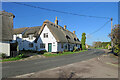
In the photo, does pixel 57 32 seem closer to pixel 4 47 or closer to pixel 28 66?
pixel 4 47

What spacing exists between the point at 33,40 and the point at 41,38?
355 cm

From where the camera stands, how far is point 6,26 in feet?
52.7

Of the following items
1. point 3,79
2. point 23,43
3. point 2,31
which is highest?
point 2,31

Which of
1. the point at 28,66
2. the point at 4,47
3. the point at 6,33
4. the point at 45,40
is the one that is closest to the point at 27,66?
the point at 28,66

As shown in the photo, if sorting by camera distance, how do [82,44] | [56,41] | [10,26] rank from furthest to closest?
[82,44], [56,41], [10,26]

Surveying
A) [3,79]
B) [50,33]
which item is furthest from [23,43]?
[3,79]

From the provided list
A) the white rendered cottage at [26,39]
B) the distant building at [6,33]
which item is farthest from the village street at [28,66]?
the white rendered cottage at [26,39]

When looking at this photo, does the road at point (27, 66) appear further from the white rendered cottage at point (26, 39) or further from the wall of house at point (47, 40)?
the white rendered cottage at point (26, 39)

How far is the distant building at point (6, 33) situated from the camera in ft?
43.6

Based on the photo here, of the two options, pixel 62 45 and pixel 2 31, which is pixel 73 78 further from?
pixel 62 45

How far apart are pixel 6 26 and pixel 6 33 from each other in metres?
2.28

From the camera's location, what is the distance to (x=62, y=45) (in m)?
24.8

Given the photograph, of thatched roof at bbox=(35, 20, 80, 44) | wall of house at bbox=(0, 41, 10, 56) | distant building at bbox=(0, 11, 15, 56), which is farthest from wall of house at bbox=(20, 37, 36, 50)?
wall of house at bbox=(0, 41, 10, 56)

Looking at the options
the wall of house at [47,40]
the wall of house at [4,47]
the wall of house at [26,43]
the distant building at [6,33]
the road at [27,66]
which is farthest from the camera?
the wall of house at [26,43]
